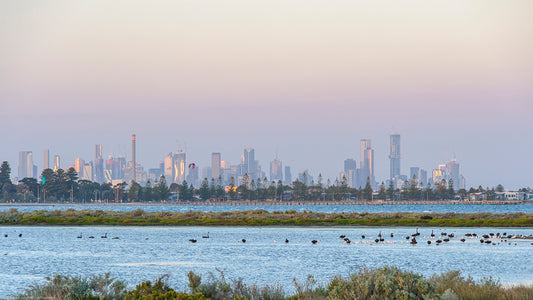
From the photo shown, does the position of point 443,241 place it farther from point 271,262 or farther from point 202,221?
point 202,221

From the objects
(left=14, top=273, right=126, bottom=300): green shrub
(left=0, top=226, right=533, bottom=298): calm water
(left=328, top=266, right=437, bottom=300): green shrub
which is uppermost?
(left=328, top=266, right=437, bottom=300): green shrub

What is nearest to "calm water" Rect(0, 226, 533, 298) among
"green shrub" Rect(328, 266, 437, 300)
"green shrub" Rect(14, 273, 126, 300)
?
"green shrub" Rect(14, 273, 126, 300)

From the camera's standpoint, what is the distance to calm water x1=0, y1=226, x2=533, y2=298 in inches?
1188

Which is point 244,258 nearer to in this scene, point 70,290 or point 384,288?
point 70,290

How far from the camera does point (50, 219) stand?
81.1 meters

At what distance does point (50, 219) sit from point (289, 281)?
196ft

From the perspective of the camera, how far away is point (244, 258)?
38531mm

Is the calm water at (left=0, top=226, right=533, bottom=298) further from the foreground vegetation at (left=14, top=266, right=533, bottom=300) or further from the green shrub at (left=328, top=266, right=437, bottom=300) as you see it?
the green shrub at (left=328, top=266, right=437, bottom=300)

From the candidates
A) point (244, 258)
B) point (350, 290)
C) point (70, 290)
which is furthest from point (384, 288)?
point (244, 258)

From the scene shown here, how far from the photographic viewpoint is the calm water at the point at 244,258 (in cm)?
3017

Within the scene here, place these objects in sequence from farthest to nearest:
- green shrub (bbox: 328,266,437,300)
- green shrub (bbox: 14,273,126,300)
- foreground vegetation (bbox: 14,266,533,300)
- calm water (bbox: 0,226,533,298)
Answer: calm water (bbox: 0,226,533,298)
green shrub (bbox: 14,273,126,300)
foreground vegetation (bbox: 14,266,533,300)
green shrub (bbox: 328,266,437,300)

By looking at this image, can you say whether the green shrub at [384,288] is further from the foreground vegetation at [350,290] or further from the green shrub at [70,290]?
the green shrub at [70,290]

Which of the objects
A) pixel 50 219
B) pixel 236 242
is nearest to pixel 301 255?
pixel 236 242

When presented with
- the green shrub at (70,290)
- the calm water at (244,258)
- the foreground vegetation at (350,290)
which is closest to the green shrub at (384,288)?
the foreground vegetation at (350,290)
